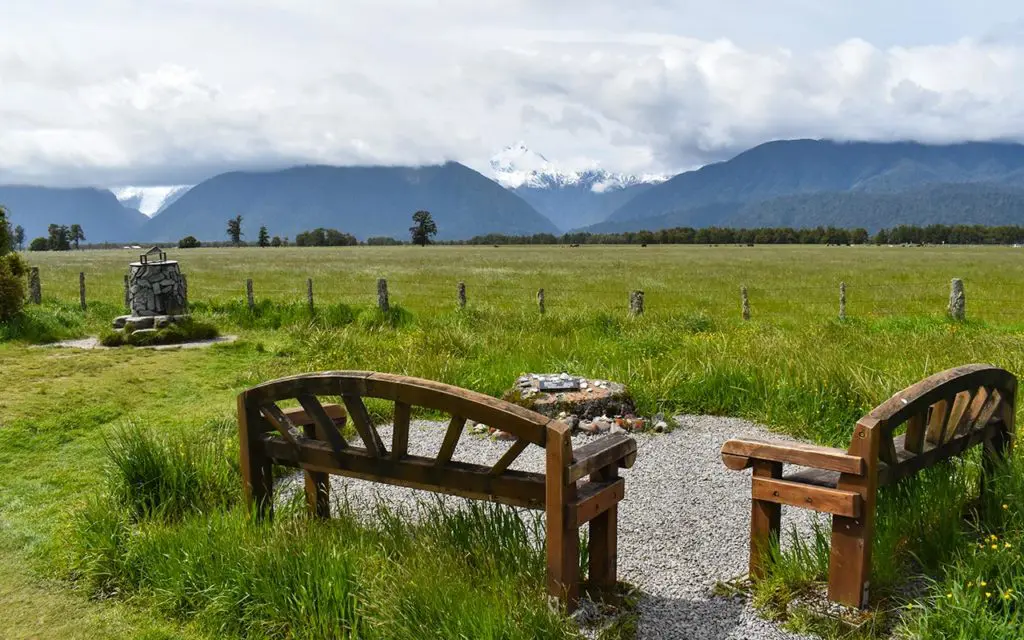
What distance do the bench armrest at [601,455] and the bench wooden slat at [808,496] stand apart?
778mm

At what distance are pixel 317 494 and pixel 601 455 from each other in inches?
85.1

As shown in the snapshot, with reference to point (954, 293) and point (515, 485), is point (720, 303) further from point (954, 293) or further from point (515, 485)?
point (515, 485)

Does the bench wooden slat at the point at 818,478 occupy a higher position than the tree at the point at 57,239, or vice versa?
the tree at the point at 57,239

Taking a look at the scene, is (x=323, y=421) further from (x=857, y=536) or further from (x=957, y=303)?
(x=957, y=303)

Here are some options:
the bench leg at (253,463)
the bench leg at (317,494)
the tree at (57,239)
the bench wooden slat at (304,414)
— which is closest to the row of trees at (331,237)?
the tree at (57,239)

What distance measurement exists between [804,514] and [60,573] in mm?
5371

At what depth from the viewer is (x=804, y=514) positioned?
5.89 metres

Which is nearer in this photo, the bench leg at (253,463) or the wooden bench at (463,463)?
the wooden bench at (463,463)

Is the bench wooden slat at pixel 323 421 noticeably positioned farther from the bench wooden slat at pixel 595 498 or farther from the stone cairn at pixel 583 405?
the stone cairn at pixel 583 405

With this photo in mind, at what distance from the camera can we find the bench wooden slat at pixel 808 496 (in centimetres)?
398

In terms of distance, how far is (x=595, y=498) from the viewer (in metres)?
4.02

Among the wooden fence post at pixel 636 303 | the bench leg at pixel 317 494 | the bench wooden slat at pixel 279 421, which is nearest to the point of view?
the bench wooden slat at pixel 279 421

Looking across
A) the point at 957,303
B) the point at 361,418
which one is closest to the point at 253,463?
the point at 361,418

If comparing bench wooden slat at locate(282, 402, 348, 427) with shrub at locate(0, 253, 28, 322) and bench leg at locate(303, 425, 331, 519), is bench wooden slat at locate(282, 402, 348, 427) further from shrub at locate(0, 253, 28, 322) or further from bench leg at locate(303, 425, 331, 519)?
shrub at locate(0, 253, 28, 322)
